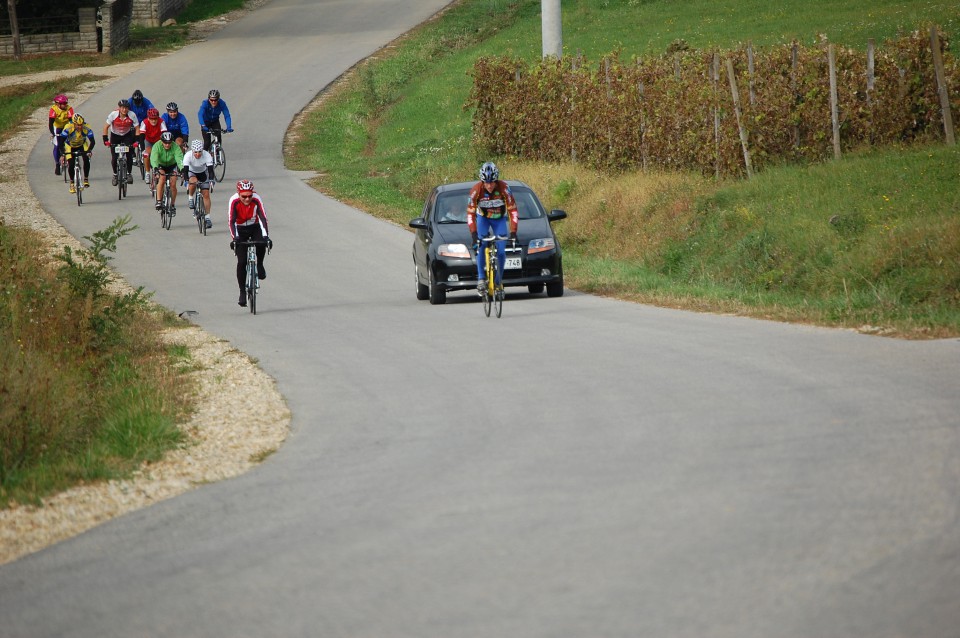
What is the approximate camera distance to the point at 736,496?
7.62 m

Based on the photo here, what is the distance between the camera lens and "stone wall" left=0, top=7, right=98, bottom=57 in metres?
57.4

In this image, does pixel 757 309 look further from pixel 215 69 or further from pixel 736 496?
pixel 215 69

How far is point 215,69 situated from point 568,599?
49.0m

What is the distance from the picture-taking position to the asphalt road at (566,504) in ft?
19.6

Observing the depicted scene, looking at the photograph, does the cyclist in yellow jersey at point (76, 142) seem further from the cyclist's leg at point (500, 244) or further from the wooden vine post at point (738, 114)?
the cyclist's leg at point (500, 244)

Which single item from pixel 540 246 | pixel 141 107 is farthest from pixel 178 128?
pixel 540 246

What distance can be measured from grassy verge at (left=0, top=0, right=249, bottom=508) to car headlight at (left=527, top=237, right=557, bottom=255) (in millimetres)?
4941

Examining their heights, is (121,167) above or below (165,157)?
below

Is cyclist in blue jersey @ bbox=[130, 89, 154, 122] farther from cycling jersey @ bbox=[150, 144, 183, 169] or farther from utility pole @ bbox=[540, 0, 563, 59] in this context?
utility pole @ bbox=[540, 0, 563, 59]

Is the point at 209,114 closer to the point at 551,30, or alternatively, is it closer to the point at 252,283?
the point at 551,30

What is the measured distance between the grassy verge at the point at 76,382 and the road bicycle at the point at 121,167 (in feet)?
31.3

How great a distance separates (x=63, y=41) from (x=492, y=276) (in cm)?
4572

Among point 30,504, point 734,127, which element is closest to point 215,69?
point 734,127

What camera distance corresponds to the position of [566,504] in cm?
772
